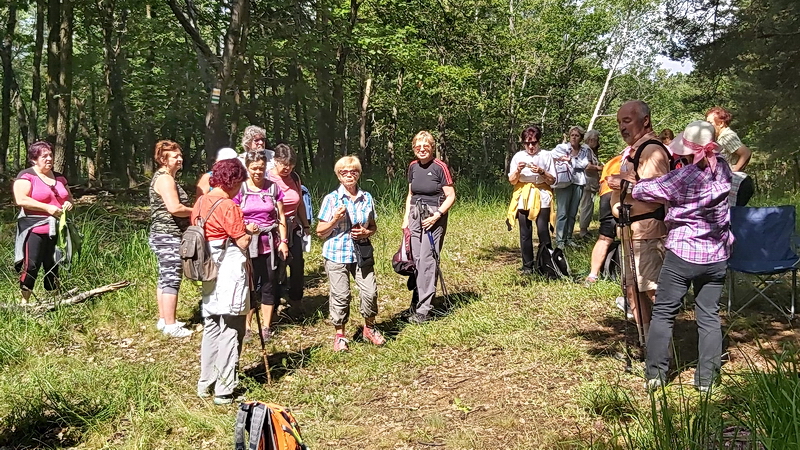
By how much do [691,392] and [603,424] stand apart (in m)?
0.60

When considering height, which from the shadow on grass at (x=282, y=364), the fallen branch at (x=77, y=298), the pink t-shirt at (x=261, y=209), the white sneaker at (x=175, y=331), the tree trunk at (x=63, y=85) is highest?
the tree trunk at (x=63, y=85)

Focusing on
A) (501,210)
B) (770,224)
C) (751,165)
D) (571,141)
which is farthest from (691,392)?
(751,165)

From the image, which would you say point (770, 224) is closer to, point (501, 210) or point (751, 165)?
point (501, 210)

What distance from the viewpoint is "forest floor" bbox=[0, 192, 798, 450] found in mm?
3629

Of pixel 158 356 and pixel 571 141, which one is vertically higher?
pixel 571 141

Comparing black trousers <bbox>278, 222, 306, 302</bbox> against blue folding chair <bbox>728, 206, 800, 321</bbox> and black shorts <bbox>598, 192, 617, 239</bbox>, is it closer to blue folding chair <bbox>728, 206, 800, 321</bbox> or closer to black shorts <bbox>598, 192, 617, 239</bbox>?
black shorts <bbox>598, 192, 617, 239</bbox>

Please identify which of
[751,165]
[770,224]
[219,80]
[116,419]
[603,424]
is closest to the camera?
[603,424]

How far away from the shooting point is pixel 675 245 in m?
3.63

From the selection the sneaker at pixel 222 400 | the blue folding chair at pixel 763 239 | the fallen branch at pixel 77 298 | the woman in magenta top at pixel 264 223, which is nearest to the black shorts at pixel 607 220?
the blue folding chair at pixel 763 239

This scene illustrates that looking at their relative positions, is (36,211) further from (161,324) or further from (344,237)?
(344,237)

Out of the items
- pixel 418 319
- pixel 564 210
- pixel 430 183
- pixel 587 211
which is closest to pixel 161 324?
pixel 418 319

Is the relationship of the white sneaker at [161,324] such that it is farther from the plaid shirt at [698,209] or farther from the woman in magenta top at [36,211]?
the plaid shirt at [698,209]

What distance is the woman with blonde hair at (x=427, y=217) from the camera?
5.62m

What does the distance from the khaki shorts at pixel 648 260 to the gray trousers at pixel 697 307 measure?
13.5 inches
